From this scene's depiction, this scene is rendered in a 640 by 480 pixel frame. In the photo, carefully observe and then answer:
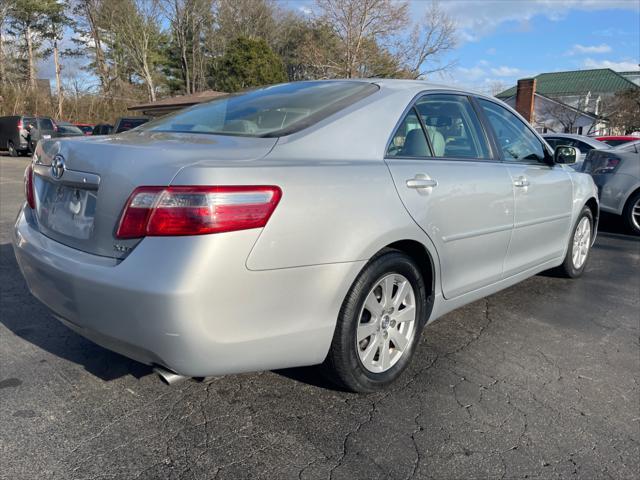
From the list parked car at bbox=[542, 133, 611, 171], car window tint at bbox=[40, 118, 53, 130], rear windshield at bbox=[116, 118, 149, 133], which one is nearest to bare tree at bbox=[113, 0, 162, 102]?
car window tint at bbox=[40, 118, 53, 130]

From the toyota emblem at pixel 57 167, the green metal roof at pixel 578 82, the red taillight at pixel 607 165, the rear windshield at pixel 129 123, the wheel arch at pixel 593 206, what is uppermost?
the green metal roof at pixel 578 82

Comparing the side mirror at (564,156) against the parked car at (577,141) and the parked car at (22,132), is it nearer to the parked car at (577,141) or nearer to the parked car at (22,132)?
the parked car at (577,141)

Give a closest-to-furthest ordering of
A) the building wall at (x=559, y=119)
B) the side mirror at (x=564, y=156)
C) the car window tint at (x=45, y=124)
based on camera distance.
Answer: the side mirror at (x=564, y=156) → the car window tint at (x=45, y=124) → the building wall at (x=559, y=119)

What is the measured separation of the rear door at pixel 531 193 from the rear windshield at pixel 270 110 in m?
1.20

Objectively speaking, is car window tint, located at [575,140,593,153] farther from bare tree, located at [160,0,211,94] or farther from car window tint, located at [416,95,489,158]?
bare tree, located at [160,0,211,94]

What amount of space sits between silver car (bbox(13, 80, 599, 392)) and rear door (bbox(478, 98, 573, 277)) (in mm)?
230

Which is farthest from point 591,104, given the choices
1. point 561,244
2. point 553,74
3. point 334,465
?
point 334,465

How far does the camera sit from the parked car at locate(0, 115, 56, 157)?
22.4 meters

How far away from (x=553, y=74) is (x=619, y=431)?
57623 mm

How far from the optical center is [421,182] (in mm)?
2641

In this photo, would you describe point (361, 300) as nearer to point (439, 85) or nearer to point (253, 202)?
point (253, 202)

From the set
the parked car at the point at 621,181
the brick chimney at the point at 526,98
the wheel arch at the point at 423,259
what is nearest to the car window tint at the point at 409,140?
the wheel arch at the point at 423,259

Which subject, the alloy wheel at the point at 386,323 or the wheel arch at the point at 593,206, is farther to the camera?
the wheel arch at the point at 593,206

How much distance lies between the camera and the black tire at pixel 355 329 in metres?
2.34
